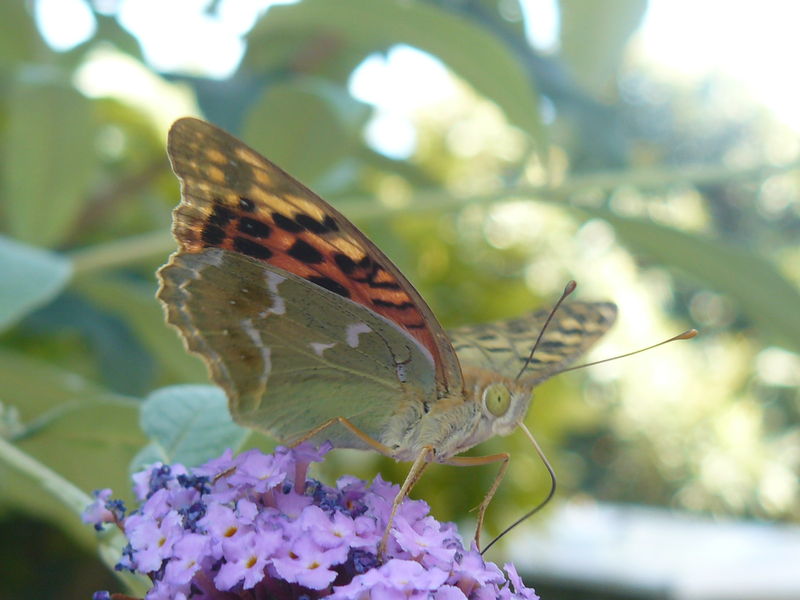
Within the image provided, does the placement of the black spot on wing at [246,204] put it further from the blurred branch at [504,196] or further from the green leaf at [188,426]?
the blurred branch at [504,196]

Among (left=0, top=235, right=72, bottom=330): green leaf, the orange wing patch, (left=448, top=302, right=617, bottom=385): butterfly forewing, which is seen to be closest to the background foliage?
(left=0, top=235, right=72, bottom=330): green leaf

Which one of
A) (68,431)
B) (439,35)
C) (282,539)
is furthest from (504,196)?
(282,539)

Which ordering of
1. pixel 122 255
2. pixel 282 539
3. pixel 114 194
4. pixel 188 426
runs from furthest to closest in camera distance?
pixel 114 194
pixel 122 255
pixel 188 426
pixel 282 539

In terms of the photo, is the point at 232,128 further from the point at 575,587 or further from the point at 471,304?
the point at 575,587

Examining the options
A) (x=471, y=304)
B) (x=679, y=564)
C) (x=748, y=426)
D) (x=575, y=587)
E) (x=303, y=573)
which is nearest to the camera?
(x=303, y=573)

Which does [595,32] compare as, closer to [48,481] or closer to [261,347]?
[261,347]

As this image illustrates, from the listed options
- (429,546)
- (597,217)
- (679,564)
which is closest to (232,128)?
(597,217)
